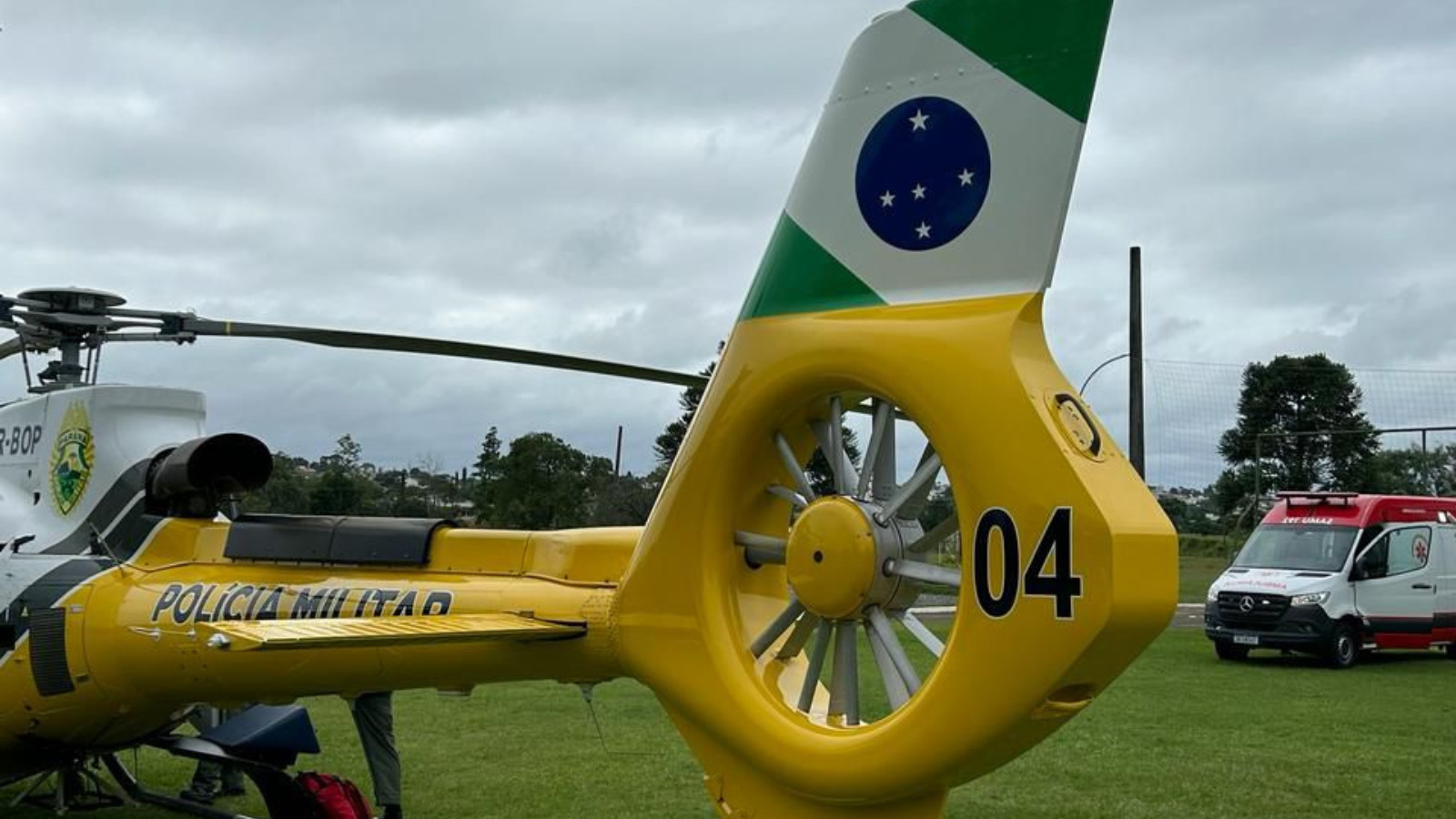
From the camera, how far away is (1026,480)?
3.64 meters

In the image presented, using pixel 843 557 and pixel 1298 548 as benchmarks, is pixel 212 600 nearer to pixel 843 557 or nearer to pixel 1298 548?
pixel 843 557

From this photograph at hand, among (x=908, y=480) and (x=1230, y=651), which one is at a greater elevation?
(x=908, y=480)

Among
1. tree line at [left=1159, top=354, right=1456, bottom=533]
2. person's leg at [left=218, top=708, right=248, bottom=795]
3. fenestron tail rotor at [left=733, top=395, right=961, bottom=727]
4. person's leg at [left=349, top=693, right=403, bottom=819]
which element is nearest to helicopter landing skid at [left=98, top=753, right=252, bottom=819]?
person's leg at [left=349, top=693, right=403, bottom=819]

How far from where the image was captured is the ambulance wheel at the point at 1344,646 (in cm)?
1741

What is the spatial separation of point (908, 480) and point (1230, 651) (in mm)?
15500

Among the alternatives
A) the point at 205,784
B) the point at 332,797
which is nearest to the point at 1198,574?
the point at 205,784

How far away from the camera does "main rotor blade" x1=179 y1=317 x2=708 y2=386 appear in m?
6.37

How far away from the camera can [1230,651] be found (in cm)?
1797

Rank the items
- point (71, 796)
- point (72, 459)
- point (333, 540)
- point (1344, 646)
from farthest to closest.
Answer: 1. point (1344, 646)
2. point (71, 796)
3. point (72, 459)
4. point (333, 540)

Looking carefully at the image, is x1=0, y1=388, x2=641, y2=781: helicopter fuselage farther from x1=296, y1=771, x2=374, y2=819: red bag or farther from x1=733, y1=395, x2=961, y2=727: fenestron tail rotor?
x1=733, y1=395, x2=961, y2=727: fenestron tail rotor

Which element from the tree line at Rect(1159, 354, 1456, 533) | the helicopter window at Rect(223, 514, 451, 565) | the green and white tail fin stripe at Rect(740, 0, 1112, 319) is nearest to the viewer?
the green and white tail fin stripe at Rect(740, 0, 1112, 319)

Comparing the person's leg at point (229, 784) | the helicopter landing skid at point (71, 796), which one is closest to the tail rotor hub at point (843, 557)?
the helicopter landing skid at point (71, 796)

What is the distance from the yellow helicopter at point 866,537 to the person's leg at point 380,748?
184 centimetres

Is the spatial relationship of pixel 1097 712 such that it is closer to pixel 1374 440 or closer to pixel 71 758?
pixel 71 758
